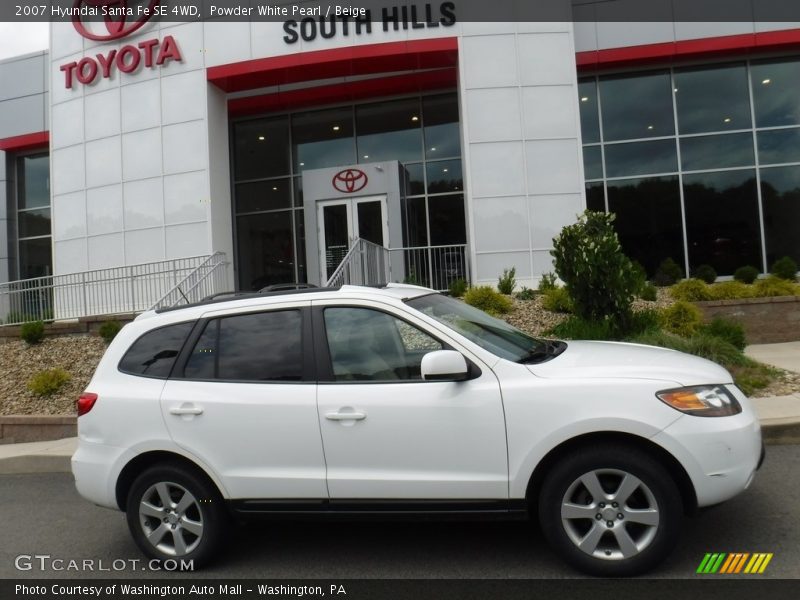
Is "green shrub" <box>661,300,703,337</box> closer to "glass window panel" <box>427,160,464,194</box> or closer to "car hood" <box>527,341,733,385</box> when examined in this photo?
"car hood" <box>527,341,733,385</box>

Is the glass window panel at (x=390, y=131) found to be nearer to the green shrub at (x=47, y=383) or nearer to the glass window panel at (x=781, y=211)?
the glass window panel at (x=781, y=211)

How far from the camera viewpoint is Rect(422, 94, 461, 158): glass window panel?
17.5 metres

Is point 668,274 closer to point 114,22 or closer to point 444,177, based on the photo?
point 444,177

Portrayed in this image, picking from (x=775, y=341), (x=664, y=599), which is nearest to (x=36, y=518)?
(x=664, y=599)

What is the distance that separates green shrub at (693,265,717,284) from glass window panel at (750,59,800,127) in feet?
14.3

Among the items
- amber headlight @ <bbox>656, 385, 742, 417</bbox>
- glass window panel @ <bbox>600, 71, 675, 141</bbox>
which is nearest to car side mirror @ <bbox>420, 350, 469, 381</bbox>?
amber headlight @ <bbox>656, 385, 742, 417</bbox>

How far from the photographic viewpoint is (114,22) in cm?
1659

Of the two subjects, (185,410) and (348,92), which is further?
(348,92)

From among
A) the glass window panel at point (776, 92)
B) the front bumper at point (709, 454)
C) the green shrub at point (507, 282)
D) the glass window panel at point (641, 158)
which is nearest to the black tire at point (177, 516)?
the front bumper at point (709, 454)

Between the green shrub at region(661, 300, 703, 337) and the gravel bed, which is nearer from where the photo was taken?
the gravel bed

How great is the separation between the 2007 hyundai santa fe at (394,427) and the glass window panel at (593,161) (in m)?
13.8

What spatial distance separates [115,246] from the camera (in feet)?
54.2

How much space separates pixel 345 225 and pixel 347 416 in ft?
44.9

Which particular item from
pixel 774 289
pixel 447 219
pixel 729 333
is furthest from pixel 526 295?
pixel 447 219
